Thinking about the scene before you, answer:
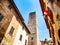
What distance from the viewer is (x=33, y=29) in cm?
3194

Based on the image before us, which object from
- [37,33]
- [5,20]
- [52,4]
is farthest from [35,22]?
[52,4]

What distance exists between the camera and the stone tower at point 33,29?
29.0m

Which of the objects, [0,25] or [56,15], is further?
[0,25]

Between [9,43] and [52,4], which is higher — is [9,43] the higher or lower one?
the lower one

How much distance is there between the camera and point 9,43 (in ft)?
49.7

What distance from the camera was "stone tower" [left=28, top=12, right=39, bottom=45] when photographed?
2903cm

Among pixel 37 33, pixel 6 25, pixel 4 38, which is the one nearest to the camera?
pixel 4 38

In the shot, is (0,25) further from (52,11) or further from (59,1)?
(59,1)

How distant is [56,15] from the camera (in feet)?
31.6

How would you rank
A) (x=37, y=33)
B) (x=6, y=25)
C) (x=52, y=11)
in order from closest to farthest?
(x=52, y=11) < (x=6, y=25) < (x=37, y=33)

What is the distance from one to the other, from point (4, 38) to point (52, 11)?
7785mm

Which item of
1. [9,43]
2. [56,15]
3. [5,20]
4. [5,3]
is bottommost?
[9,43]

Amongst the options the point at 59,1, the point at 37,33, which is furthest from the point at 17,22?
the point at 37,33

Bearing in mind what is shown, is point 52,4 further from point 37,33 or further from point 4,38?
point 37,33
